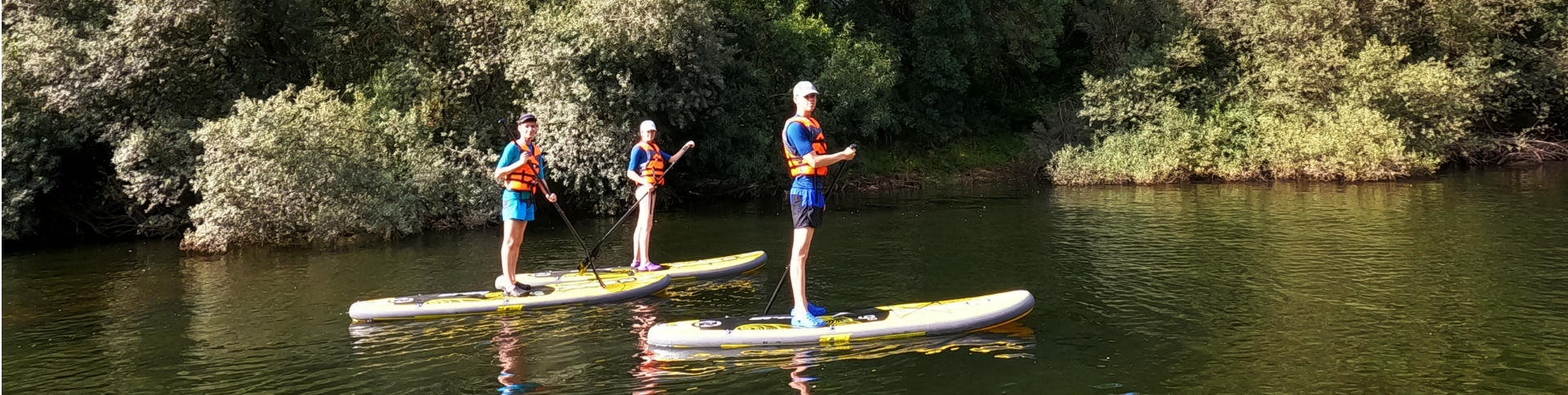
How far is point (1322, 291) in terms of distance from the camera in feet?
33.9

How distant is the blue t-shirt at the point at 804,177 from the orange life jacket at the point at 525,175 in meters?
3.51

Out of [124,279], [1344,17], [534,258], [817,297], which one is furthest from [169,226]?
[1344,17]

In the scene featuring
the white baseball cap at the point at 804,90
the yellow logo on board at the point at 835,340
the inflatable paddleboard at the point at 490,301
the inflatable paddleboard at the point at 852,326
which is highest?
the white baseball cap at the point at 804,90

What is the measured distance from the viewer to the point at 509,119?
78.9ft

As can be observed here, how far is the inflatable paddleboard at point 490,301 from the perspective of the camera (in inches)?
408

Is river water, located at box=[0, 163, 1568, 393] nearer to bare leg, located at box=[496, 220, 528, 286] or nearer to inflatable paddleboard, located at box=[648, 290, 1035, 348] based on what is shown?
inflatable paddleboard, located at box=[648, 290, 1035, 348]

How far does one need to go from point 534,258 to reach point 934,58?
19.9m

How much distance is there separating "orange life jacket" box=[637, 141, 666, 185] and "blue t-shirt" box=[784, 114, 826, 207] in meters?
4.58

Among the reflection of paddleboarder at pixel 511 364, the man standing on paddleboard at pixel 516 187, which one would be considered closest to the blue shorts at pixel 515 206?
the man standing on paddleboard at pixel 516 187

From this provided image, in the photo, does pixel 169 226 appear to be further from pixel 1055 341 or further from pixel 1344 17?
pixel 1344 17

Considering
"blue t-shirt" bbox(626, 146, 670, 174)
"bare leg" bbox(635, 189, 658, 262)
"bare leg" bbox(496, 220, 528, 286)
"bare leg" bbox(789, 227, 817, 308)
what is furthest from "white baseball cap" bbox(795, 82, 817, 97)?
"blue t-shirt" bbox(626, 146, 670, 174)

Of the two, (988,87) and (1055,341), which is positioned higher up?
(988,87)

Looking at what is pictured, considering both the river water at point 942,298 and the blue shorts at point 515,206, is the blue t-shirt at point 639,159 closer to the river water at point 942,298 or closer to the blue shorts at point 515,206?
the river water at point 942,298

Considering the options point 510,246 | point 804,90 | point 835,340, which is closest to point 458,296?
point 510,246
